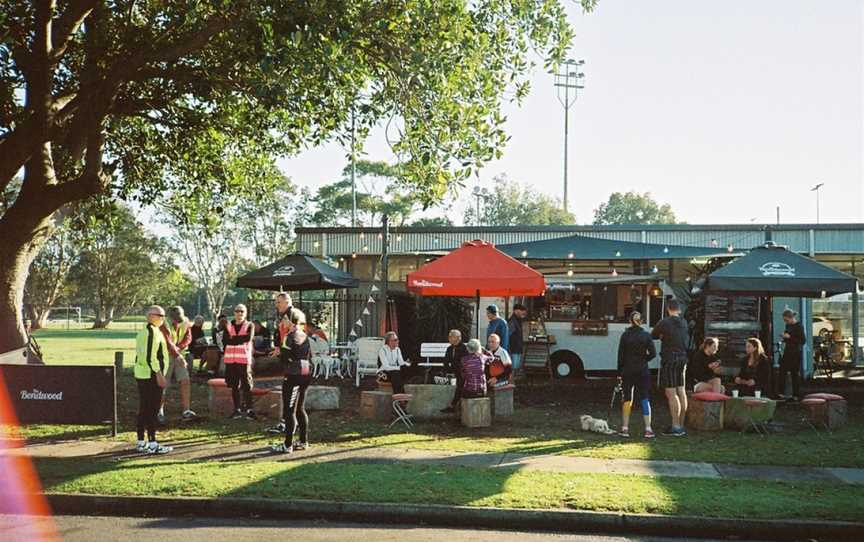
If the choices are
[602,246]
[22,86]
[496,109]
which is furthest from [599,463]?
[22,86]

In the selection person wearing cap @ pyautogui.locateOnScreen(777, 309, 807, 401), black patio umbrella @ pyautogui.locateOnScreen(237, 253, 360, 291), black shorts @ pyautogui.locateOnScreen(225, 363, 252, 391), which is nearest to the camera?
black shorts @ pyautogui.locateOnScreen(225, 363, 252, 391)

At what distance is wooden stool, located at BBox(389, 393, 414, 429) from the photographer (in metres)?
12.2

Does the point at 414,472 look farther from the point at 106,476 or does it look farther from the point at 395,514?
the point at 106,476

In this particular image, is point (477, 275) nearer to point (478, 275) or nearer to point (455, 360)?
point (478, 275)

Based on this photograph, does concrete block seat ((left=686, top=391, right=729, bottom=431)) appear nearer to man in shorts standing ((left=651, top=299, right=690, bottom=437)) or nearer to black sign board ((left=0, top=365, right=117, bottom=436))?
man in shorts standing ((left=651, top=299, right=690, bottom=437))

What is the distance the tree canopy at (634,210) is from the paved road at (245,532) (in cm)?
8941

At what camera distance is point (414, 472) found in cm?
855

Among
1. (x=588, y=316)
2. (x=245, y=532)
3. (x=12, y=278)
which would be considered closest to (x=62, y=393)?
(x=12, y=278)

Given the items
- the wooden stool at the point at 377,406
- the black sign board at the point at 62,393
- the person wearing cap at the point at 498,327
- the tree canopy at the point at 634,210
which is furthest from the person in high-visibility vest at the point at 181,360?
the tree canopy at the point at 634,210

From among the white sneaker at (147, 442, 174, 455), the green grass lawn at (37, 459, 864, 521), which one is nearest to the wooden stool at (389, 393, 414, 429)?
the green grass lawn at (37, 459, 864, 521)

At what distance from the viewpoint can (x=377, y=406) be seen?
12453mm

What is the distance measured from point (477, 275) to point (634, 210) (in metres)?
84.6

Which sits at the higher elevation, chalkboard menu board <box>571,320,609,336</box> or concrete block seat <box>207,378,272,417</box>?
chalkboard menu board <box>571,320,609,336</box>

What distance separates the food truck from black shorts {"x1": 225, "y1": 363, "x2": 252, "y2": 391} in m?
7.05
